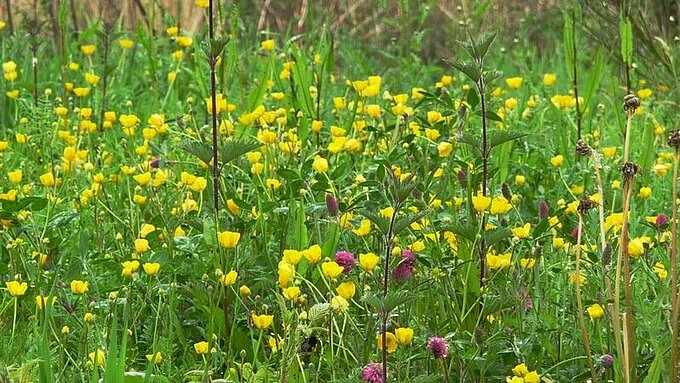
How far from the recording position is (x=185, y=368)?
2.08 metres

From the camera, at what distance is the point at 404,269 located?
2096 mm

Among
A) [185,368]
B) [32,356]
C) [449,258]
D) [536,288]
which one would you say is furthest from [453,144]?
[32,356]

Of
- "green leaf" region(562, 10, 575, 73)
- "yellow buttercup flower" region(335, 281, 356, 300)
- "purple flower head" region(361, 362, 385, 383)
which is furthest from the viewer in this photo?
"green leaf" region(562, 10, 575, 73)

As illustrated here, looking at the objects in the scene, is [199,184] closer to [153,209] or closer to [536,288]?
[153,209]

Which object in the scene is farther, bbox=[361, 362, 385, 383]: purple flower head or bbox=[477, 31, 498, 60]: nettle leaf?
bbox=[477, 31, 498, 60]: nettle leaf

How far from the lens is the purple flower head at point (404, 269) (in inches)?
82.2

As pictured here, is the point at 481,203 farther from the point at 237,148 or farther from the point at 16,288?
the point at 16,288

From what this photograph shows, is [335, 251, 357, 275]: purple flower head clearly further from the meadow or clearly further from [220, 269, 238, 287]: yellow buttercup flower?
[220, 269, 238, 287]: yellow buttercup flower

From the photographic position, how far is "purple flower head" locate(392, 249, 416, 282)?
2088 mm

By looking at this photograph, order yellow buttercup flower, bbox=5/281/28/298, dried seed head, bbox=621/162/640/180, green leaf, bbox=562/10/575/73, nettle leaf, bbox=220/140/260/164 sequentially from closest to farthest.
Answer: dried seed head, bbox=621/162/640/180 → yellow buttercup flower, bbox=5/281/28/298 → nettle leaf, bbox=220/140/260/164 → green leaf, bbox=562/10/575/73

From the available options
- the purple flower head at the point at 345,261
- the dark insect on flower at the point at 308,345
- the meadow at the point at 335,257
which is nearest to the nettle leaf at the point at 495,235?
the meadow at the point at 335,257

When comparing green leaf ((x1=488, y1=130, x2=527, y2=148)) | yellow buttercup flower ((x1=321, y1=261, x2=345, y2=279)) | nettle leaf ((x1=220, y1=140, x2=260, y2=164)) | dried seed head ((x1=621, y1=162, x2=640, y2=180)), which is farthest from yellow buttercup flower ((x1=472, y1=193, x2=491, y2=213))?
dried seed head ((x1=621, y1=162, x2=640, y2=180))

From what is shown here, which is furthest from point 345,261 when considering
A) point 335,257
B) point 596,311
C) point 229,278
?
point 596,311

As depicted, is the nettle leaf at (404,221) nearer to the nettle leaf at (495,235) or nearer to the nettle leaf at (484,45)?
the nettle leaf at (495,235)
